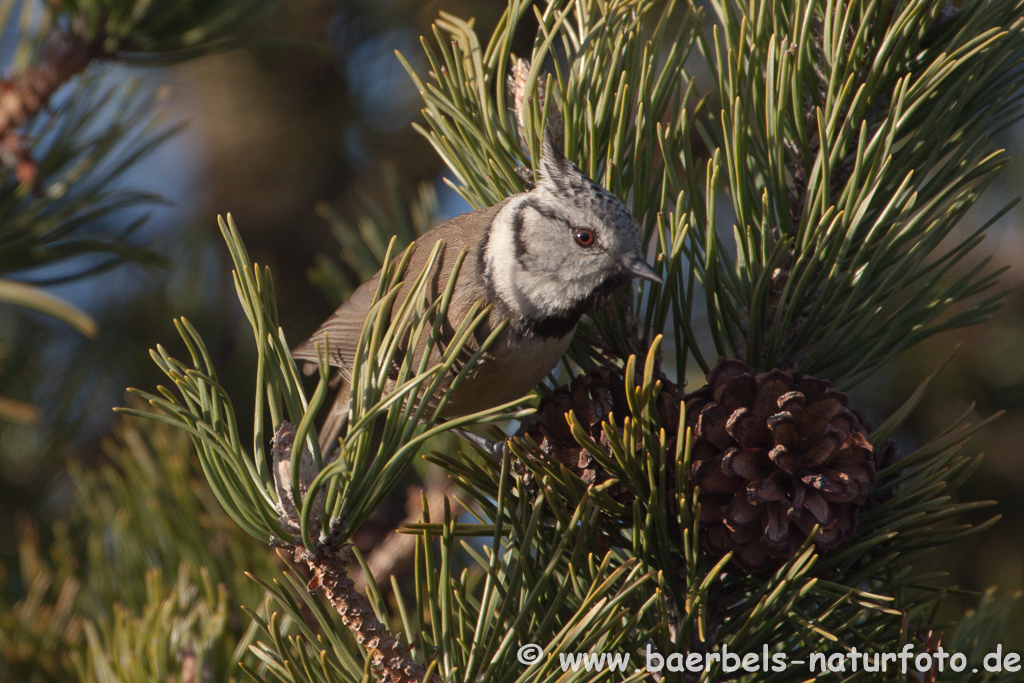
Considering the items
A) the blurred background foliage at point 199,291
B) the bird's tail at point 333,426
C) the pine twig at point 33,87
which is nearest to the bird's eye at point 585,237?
the blurred background foliage at point 199,291

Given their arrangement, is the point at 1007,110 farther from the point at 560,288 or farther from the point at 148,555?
the point at 148,555

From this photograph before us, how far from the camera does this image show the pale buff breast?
1.81 metres

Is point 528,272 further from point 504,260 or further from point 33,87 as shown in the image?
point 33,87

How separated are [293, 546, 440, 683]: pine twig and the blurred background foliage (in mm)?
589

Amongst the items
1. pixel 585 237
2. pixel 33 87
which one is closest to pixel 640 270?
pixel 585 237

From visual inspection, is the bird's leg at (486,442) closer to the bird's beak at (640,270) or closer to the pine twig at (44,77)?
the bird's beak at (640,270)

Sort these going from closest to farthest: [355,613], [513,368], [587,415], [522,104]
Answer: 1. [355,613]
2. [587,415]
3. [522,104]
4. [513,368]

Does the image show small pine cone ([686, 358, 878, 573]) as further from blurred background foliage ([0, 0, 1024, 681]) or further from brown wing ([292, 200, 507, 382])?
brown wing ([292, 200, 507, 382])

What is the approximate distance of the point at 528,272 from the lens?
6.77 feet

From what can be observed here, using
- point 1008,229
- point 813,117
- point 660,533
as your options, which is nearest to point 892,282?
point 813,117

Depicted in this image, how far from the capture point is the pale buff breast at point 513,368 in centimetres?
181

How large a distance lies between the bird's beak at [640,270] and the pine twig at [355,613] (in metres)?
0.80

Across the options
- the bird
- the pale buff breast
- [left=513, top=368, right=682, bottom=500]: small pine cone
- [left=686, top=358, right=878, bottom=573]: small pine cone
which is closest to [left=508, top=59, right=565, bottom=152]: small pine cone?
the bird

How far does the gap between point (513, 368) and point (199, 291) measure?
168 centimetres
